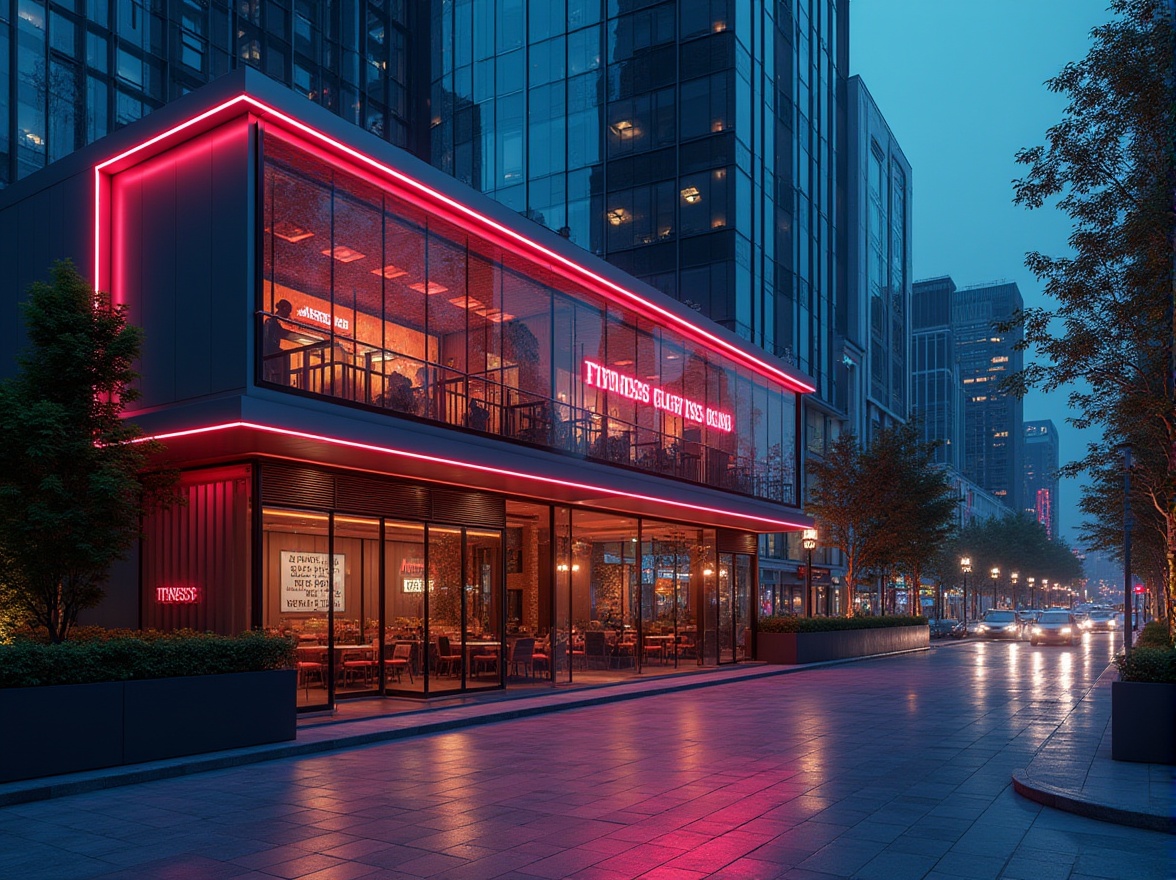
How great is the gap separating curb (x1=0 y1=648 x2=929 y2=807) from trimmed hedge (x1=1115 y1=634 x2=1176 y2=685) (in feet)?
31.3

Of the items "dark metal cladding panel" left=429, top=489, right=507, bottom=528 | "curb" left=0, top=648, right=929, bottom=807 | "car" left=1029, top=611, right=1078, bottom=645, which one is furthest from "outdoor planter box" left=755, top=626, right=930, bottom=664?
"dark metal cladding panel" left=429, top=489, right=507, bottom=528

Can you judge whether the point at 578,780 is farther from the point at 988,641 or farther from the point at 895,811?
the point at 988,641

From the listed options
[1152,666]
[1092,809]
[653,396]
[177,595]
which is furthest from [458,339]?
[1092,809]

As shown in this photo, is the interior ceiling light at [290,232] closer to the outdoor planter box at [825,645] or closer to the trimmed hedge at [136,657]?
the trimmed hedge at [136,657]

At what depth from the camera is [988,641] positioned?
5331cm

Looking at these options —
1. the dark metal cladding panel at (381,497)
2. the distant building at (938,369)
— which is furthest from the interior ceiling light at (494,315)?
the distant building at (938,369)

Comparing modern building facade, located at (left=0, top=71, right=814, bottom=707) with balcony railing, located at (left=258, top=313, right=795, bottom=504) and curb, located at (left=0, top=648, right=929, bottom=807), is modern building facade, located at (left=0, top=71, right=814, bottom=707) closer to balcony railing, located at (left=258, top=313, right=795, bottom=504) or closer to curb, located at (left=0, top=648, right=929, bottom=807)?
balcony railing, located at (left=258, top=313, right=795, bottom=504)

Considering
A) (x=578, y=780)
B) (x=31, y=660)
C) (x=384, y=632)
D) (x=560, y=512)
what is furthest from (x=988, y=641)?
(x=31, y=660)

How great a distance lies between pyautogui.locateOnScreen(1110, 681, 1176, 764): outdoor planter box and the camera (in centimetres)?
Answer: 1212

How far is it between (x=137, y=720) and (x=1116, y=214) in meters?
15.8

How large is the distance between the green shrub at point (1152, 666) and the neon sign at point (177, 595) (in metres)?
13.4

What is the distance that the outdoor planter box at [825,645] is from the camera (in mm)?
31172

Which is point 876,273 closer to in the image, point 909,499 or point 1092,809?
point 909,499

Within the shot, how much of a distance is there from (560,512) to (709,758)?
1070cm
